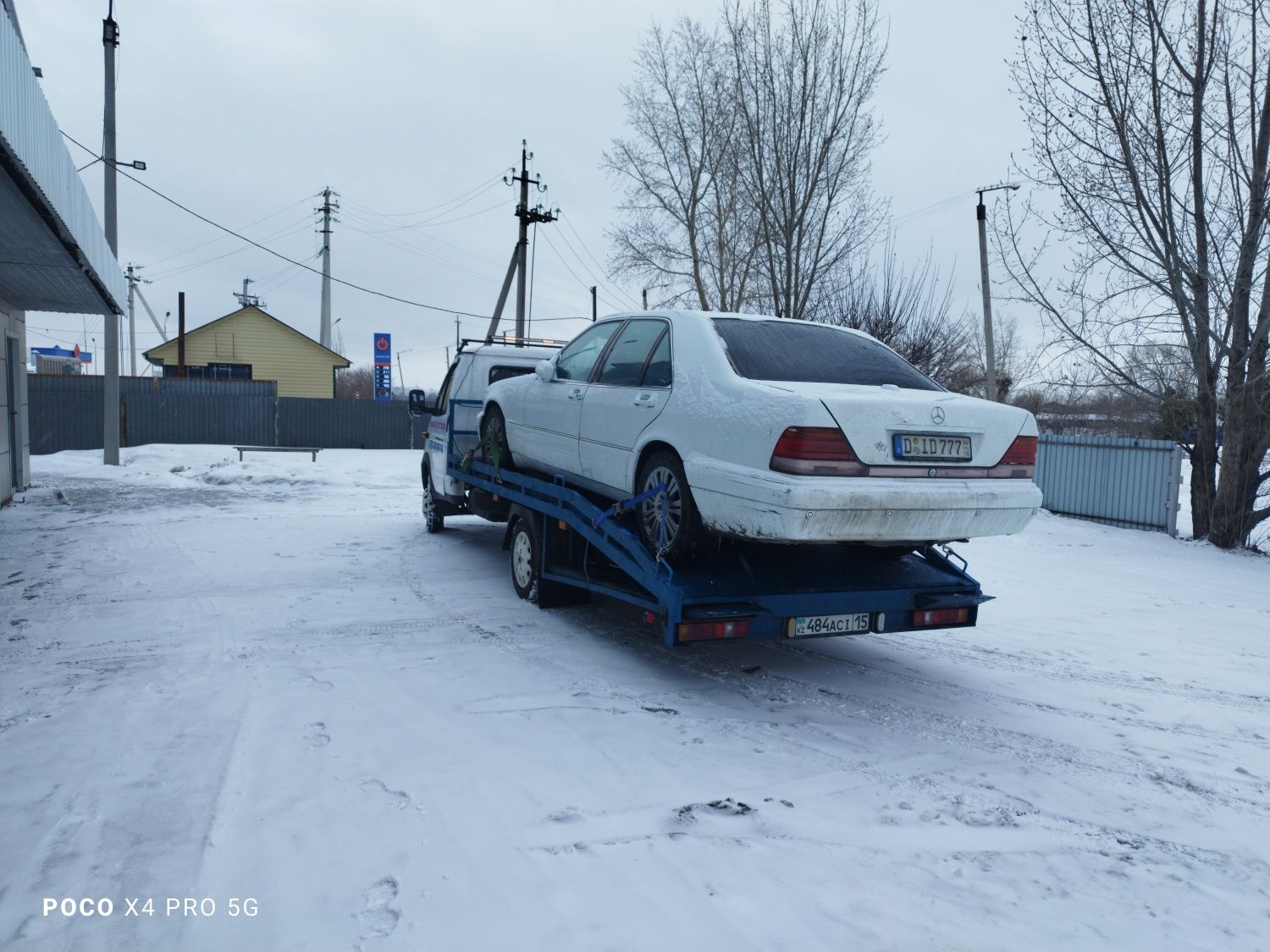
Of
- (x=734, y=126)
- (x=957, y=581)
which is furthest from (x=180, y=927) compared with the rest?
(x=734, y=126)

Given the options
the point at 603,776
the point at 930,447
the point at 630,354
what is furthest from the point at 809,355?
the point at 603,776

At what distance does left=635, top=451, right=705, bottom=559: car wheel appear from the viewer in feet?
16.9

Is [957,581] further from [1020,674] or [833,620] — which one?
[833,620]

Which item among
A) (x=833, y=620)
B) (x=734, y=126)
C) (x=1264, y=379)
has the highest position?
(x=734, y=126)

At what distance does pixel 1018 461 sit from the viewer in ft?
16.8

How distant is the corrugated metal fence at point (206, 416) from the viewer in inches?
966

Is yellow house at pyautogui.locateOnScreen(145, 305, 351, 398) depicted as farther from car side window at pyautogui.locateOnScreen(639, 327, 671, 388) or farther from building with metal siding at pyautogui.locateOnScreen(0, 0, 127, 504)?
car side window at pyautogui.locateOnScreen(639, 327, 671, 388)

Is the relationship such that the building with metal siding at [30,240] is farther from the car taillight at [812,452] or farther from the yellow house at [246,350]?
the yellow house at [246,350]

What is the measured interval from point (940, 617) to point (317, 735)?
3.54 metres

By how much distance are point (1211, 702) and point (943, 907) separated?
3.30m

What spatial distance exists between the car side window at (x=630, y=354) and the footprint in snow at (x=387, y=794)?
298 cm

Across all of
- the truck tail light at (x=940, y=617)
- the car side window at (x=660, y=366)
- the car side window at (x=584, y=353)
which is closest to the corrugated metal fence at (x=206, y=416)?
the car side window at (x=584, y=353)

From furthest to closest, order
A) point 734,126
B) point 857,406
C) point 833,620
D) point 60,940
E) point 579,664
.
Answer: point 734,126
point 579,664
point 833,620
point 857,406
point 60,940

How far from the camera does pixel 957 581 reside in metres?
5.79
